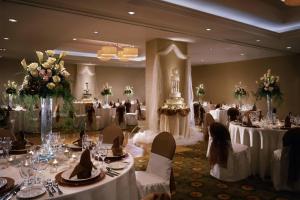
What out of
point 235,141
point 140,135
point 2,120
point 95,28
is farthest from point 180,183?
point 2,120

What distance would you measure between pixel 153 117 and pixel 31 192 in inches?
216

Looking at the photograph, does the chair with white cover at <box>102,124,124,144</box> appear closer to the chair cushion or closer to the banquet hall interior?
the banquet hall interior

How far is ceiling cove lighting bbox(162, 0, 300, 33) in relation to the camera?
496 centimetres

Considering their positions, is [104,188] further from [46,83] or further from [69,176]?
[46,83]

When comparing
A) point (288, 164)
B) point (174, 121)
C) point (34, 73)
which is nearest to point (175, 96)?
point (174, 121)

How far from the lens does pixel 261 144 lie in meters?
4.05

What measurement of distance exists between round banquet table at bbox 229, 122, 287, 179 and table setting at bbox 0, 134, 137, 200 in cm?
268

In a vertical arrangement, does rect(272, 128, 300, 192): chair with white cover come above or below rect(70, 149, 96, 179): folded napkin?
below

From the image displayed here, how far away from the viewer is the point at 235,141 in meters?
4.57

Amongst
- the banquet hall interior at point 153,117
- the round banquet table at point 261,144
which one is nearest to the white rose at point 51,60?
the banquet hall interior at point 153,117

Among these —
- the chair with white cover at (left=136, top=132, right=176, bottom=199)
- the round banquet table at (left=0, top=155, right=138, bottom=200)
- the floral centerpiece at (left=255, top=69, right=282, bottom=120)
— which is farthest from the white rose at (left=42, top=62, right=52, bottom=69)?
the floral centerpiece at (left=255, top=69, right=282, bottom=120)

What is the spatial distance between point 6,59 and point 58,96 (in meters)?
10.7

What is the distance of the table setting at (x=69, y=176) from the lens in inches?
64.1

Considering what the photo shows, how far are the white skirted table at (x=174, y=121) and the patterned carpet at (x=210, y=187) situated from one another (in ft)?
7.02
